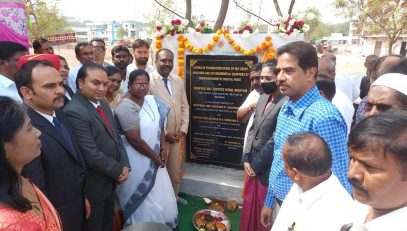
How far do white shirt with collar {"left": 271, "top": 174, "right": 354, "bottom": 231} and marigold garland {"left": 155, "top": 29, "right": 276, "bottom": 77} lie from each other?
2.82 m

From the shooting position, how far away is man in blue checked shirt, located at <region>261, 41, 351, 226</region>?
6.31ft

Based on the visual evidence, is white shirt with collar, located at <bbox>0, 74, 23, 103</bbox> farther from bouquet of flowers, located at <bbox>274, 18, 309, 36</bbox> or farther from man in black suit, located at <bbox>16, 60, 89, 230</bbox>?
bouquet of flowers, located at <bbox>274, 18, 309, 36</bbox>

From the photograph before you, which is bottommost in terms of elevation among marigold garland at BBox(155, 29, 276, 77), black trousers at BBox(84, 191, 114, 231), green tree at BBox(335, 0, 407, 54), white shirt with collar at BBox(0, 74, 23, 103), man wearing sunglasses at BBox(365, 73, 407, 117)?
black trousers at BBox(84, 191, 114, 231)

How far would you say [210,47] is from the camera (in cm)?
435

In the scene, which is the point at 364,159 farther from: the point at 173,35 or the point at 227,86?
Result: the point at 173,35

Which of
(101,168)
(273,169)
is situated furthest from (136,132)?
(273,169)

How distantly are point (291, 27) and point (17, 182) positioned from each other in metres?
3.69

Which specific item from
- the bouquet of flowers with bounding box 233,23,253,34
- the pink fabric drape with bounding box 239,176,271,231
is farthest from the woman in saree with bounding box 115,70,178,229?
the bouquet of flowers with bounding box 233,23,253,34

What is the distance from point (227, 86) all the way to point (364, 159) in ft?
11.1

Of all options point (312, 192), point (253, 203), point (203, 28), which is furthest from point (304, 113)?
point (203, 28)

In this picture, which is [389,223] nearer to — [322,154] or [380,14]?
[322,154]

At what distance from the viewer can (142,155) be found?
3.24 metres

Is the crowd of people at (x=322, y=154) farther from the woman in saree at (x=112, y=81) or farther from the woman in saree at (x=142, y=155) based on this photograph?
the woman in saree at (x=112, y=81)

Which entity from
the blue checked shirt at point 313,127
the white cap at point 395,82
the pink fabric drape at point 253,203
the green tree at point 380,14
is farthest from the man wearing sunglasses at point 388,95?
the green tree at point 380,14
